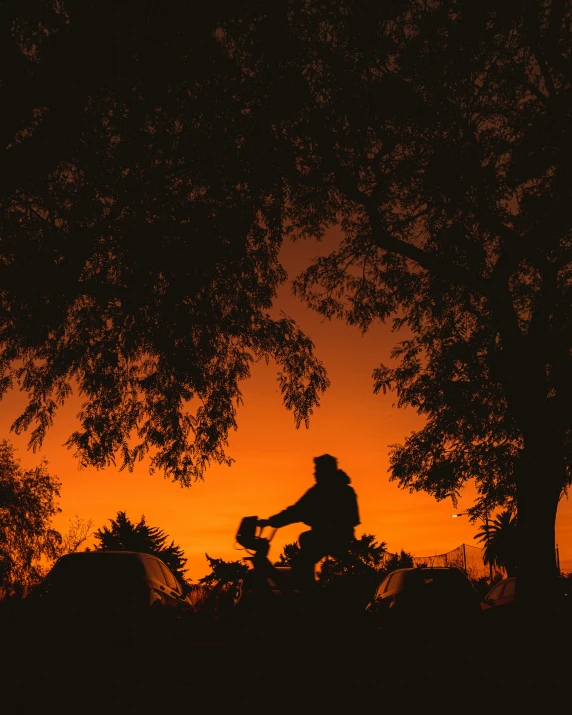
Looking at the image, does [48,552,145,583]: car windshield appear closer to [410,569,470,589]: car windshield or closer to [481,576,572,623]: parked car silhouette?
[410,569,470,589]: car windshield

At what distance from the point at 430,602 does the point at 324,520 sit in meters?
8.52

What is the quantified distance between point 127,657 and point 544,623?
26.0 feet

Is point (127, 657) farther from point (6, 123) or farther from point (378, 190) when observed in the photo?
point (378, 190)

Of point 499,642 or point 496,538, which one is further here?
point 496,538

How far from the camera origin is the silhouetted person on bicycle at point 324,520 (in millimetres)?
6957

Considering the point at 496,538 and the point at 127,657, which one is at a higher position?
the point at 496,538

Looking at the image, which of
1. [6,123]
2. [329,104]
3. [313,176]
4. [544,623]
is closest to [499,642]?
[544,623]

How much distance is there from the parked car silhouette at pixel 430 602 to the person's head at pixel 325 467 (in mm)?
7829

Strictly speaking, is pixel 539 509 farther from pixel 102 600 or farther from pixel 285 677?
pixel 285 677

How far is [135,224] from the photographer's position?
11.8m

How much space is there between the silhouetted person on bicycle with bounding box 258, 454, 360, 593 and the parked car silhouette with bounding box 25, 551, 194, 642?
382 centimetres

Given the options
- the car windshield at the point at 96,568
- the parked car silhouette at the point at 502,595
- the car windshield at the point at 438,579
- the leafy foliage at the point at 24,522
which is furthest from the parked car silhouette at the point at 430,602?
the leafy foliage at the point at 24,522

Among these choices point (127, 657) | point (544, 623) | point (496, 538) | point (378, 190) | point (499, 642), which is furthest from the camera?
point (496, 538)

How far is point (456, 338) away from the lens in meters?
18.2
